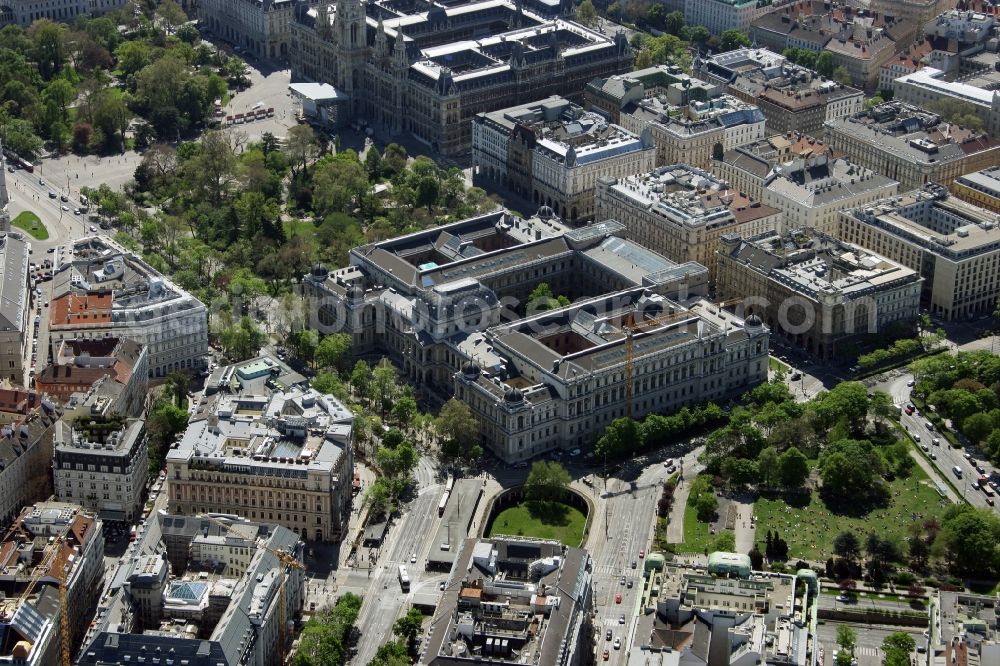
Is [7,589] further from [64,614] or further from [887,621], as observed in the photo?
[887,621]

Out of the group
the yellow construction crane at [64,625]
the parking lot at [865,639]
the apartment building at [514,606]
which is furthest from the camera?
the parking lot at [865,639]

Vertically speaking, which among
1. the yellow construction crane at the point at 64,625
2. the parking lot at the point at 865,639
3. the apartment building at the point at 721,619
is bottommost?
the parking lot at the point at 865,639

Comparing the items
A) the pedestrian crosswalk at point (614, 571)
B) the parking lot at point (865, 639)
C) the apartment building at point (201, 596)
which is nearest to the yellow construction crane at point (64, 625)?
the apartment building at point (201, 596)

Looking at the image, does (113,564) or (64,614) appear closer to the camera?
(64,614)

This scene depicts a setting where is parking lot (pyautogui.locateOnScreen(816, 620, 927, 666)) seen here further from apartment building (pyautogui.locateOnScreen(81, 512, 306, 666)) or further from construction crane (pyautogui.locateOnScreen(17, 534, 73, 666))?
construction crane (pyautogui.locateOnScreen(17, 534, 73, 666))

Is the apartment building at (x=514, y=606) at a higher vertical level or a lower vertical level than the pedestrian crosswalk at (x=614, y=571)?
higher

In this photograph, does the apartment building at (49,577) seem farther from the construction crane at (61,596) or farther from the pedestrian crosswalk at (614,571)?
the pedestrian crosswalk at (614,571)

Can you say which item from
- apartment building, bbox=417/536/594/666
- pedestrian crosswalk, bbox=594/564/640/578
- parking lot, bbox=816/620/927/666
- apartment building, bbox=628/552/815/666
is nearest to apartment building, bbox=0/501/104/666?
apartment building, bbox=417/536/594/666

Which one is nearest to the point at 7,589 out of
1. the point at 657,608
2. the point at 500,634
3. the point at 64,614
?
the point at 64,614
